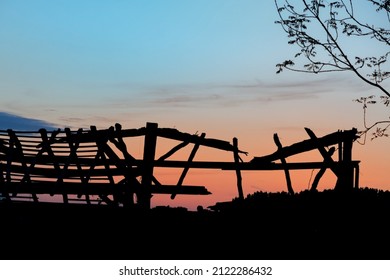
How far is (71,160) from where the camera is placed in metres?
18.0

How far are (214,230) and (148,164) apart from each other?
8.65 feet

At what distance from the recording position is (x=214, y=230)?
14625 millimetres

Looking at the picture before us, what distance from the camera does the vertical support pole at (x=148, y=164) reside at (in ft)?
51.9

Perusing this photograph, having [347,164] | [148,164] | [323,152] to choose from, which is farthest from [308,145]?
[148,164]

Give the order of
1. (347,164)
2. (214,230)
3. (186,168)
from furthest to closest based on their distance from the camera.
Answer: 1. (347,164)
2. (186,168)
3. (214,230)

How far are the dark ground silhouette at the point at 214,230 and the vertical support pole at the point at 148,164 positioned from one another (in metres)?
0.53

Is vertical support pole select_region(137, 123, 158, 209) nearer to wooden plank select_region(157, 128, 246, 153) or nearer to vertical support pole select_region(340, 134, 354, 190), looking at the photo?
wooden plank select_region(157, 128, 246, 153)

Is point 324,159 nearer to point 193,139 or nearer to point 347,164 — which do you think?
point 347,164

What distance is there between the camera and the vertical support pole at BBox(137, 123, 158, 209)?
15.8m

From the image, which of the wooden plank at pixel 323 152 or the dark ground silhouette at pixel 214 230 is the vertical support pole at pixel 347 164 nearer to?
the wooden plank at pixel 323 152

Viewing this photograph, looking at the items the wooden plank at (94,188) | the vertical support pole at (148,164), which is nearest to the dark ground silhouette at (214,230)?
the vertical support pole at (148,164)

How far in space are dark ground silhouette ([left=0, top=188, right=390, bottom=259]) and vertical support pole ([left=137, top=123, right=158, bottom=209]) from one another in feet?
1.74

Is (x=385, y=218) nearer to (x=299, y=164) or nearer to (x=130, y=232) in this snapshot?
(x=299, y=164)

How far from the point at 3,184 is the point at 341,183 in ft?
31.3
